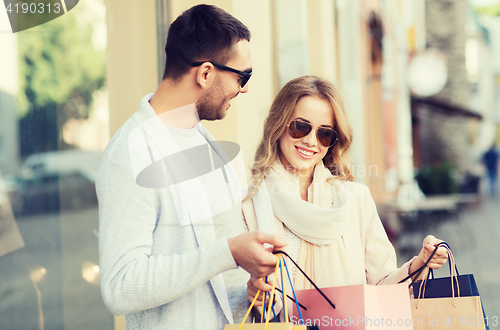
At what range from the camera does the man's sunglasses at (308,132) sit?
1735 mm

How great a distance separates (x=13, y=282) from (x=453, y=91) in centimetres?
1437

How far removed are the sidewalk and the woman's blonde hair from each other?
3.23m

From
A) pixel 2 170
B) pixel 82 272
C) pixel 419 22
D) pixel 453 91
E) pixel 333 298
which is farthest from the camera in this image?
pixel 419 22

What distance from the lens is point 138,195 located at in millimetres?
1260

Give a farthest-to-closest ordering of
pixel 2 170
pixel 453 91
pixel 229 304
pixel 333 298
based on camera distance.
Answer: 1. pixel 453 91
2. pixel 2 170
3. pixel 229 304
4. pixel 333 298

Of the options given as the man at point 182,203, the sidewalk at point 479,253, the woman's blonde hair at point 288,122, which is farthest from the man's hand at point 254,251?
the sidewalk at point 479,253

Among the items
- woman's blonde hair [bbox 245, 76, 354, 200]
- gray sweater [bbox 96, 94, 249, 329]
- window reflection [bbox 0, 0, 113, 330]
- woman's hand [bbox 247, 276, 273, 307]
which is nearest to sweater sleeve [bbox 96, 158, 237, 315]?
gray sweater [bbox 96, 94, 249, 329]

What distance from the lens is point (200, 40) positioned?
1464mm

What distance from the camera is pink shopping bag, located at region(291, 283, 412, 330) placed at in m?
1.34

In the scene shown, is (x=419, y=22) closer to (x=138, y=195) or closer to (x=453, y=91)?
(x=453, y=91)

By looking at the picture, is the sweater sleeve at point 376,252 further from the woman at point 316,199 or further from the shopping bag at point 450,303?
the shopping bag at point 450,303

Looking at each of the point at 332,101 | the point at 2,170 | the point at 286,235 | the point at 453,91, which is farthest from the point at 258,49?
the point at 453,91

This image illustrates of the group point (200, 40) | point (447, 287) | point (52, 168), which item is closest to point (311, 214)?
point (447, 287)

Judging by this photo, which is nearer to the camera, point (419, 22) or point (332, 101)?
point (332, 101)
